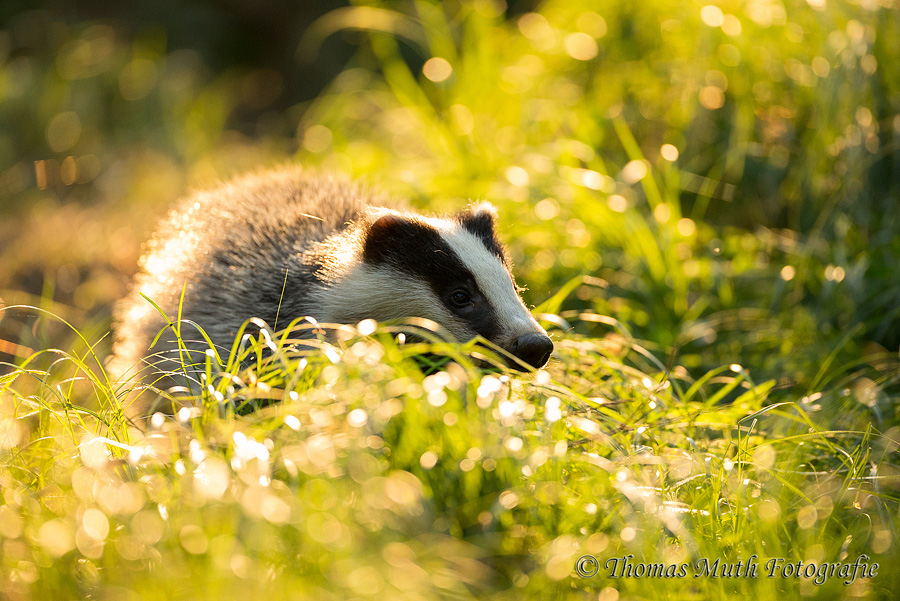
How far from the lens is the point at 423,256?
351 cm

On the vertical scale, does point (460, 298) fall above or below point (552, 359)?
above

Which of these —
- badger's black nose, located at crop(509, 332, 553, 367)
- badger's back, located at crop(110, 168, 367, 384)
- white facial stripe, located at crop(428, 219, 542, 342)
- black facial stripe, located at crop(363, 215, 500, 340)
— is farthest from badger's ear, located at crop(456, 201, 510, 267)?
badger's black nose, located at crop(509, 332, 553, 367)

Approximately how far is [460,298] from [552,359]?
1.73ft

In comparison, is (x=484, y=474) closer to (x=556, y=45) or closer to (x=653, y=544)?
(x=653, y=544)

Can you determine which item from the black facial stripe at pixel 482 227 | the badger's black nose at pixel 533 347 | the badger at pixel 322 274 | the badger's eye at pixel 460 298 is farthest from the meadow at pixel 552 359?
the black facial stripe at pixel 482 227

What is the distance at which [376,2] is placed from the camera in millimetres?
8016

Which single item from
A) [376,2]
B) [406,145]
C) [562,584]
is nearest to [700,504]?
[562,584]

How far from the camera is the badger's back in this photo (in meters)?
3.67

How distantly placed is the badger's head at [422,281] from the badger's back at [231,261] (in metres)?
0.24

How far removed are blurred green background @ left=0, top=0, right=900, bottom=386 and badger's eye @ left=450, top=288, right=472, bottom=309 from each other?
111 cm

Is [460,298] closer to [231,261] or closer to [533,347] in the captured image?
[533,347]

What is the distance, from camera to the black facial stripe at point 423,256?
3.46 m
